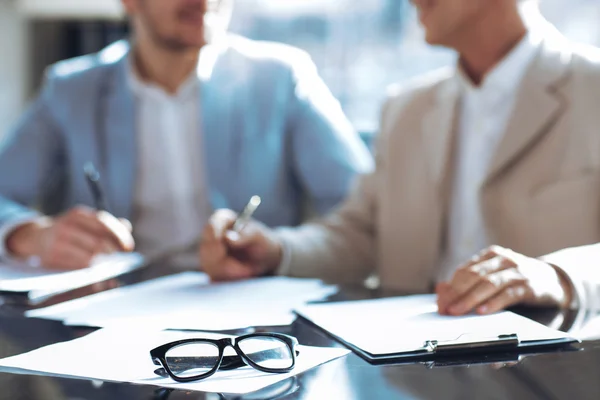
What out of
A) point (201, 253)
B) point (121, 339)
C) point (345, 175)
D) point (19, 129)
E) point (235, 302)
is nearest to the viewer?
point (121, 339)

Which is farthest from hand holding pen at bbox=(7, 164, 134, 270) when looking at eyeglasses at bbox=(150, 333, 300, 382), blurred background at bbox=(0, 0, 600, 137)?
blurred background at bbox=(0, 0, 600, 137)

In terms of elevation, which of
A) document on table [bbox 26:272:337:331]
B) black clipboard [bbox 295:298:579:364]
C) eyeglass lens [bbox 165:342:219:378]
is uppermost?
document on table [bbox 26:272:337:331]

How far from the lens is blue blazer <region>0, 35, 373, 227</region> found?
1.83m

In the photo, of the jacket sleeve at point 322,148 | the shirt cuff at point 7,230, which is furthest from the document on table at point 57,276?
the jacket sleeve at point 322,148

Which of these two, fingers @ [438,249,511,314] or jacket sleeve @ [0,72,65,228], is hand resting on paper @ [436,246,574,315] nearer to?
fingers @ [438,249,511,314]

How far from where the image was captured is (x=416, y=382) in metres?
0.65

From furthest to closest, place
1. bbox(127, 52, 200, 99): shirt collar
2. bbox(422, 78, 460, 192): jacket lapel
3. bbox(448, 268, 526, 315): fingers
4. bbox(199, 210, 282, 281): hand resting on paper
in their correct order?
bbox(127, 52, 200, 99): shirt collar
bbox(422, 78, 460, 192): jacket lapel
bbox(199, 210, 282, 281): hand resting on paper
bbox(448, 268, 526, 315): fingers

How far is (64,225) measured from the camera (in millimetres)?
1355

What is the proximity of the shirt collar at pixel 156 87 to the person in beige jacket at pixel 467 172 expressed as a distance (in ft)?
1.86

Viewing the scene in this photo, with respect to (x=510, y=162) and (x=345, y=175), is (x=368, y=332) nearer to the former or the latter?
(x=510, y=162)

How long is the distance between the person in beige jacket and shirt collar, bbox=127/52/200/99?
0.57m

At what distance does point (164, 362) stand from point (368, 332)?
0.84ft

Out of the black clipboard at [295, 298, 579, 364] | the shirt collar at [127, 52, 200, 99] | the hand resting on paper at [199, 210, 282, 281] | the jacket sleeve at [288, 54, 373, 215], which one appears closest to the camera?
the black clipboard at [295, 298, 579, 364]

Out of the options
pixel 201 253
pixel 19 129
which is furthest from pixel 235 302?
pixel 19 129
